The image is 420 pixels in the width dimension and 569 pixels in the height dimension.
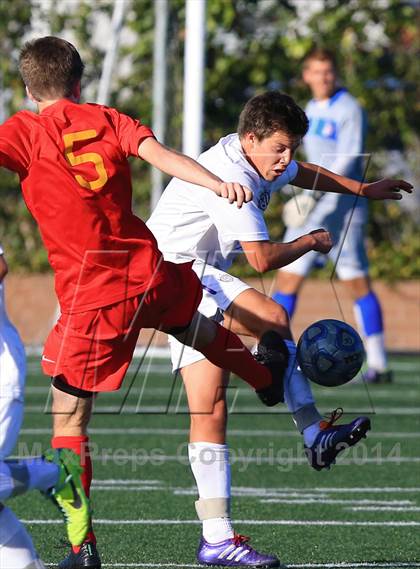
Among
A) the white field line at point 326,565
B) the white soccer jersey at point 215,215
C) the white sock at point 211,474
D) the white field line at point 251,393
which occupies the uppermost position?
the white soccer jersey at point 215,215

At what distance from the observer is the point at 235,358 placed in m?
5.25

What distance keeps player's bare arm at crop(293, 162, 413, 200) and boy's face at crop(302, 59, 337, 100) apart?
5099 mm

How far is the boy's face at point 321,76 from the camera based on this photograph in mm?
10875

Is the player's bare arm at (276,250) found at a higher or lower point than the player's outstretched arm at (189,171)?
lower

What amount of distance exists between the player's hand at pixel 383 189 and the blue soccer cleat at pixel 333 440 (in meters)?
1.00

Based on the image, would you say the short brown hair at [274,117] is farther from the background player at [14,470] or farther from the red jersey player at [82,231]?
the background player at [14,470]

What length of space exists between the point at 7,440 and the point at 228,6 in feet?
42.9

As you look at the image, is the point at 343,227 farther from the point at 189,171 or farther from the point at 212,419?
the point at 189,171

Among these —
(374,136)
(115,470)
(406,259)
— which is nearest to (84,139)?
(115,470)

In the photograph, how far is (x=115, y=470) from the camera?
24.7ft

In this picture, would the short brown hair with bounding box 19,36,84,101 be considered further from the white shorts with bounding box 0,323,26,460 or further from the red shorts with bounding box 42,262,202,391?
the white shorts with bounding box 0,323,26,460

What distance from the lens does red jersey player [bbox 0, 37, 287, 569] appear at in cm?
475

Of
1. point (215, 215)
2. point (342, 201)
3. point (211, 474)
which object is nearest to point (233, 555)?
point (211, 474)

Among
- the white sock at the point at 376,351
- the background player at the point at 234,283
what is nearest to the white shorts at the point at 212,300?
the background player at the point at 234,283
